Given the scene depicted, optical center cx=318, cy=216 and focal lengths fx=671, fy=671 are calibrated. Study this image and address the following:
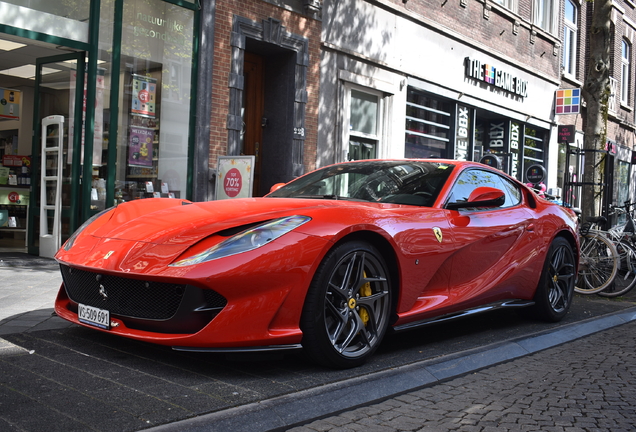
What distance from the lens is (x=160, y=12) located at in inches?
387

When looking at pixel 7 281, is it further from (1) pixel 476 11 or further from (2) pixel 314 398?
(1) pixel 476 11

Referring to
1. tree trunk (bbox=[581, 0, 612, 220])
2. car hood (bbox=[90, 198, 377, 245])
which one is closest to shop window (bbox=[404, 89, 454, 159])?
tree trunk (bbox=[581, 0, 612, 220])

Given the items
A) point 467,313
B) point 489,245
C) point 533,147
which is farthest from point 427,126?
point 467,313

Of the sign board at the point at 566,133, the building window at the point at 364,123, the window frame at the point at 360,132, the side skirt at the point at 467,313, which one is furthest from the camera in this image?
the sign board at the point at 566,133

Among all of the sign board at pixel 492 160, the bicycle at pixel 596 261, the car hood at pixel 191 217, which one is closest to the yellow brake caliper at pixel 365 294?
the car hood at pixel 191 217

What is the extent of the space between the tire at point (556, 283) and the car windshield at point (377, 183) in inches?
59.0

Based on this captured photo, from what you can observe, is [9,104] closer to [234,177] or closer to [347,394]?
[234,177]

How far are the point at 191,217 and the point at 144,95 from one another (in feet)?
21.1

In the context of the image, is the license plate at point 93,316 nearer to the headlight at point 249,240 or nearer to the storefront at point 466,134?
the headlight at point 249,240

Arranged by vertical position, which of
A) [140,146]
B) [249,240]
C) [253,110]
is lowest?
[249,240]

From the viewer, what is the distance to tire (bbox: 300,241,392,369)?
3584mm

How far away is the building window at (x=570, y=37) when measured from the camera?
2217cm

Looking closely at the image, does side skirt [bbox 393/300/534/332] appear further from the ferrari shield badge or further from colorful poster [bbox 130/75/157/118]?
colorful poster [bbox 130/75/157/118]

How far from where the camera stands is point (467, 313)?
475 centimetres
